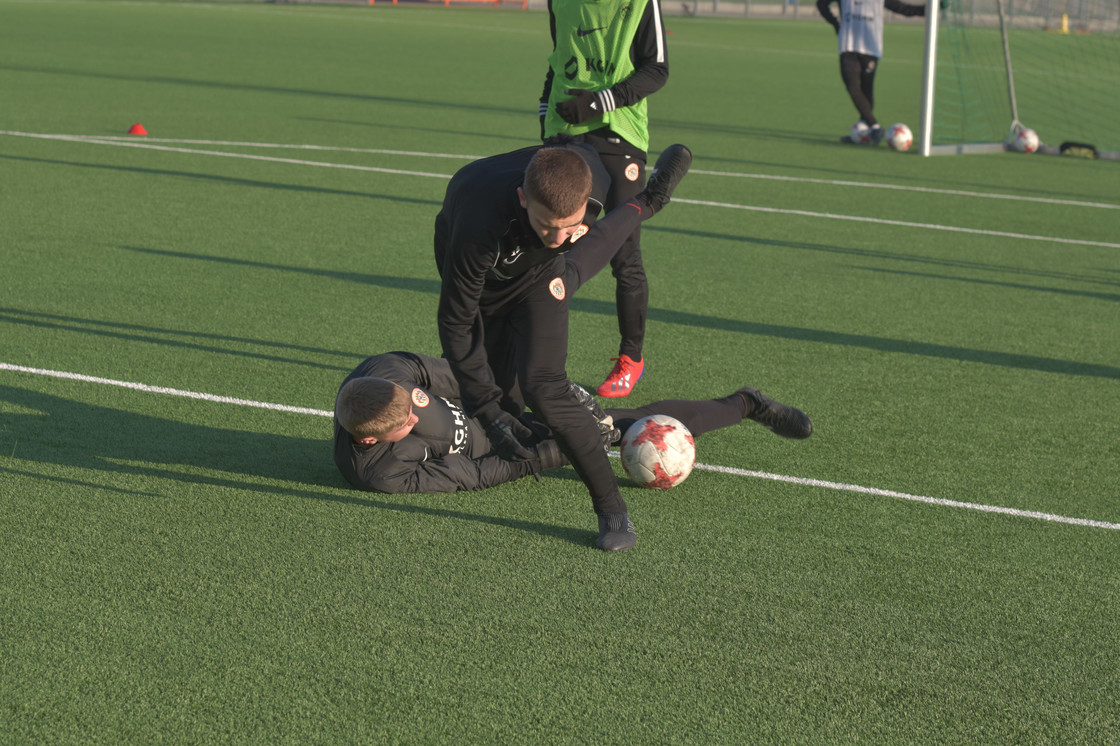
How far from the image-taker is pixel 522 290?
198 inches

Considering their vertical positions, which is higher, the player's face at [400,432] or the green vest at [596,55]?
the green vest at [596,55]

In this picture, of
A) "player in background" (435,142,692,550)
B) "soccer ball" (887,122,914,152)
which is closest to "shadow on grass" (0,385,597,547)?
"player in background" (435,142,692,550)

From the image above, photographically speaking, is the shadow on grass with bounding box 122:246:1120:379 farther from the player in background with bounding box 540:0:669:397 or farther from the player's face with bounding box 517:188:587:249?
the player's face with bounding box 517:188:587:249

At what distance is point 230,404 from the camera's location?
6586 millimetres

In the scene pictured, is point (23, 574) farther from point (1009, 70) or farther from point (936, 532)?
point (1009, 70)

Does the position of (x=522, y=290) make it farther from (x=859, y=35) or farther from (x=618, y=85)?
(x=859, y=35)

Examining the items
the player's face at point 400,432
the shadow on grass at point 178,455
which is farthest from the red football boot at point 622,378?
the player's face at point 400,432

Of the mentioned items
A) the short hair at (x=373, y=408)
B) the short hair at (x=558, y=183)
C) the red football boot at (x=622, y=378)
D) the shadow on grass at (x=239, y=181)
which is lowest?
the shadow on grass at (x=239, y=181)

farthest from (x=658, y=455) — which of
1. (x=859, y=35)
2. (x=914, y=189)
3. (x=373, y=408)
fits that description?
(x=859, y=35)

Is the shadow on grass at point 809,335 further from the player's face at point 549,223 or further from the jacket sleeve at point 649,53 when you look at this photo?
the player's face at point 549,223

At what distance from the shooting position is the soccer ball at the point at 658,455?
18.5ft

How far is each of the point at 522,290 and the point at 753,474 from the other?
1623 millimetres

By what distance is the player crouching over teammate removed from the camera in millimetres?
5238

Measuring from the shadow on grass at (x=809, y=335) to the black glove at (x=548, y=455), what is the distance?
2.94 m
